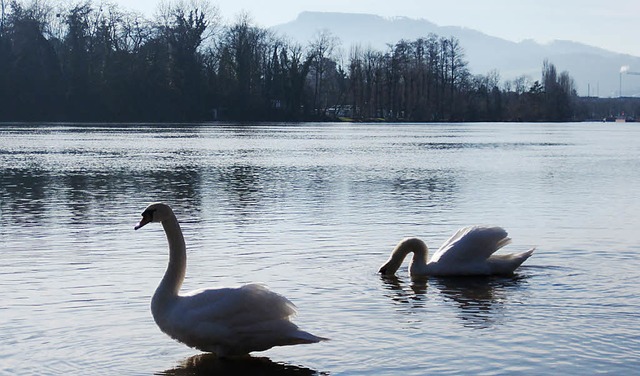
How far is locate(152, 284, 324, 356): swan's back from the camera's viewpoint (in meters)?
8.78

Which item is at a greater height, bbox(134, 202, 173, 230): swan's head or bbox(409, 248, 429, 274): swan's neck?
bbox(134, 202, 173, 230): swan's head

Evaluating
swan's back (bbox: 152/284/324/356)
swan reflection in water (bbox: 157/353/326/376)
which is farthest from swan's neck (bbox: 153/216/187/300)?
swan reflection in water (bbox: 157/353/326/376)

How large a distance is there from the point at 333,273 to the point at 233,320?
523cm

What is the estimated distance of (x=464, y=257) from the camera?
13.8 meters

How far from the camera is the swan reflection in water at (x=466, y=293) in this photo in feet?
37.7

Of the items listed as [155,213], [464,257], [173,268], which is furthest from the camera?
[464,257]

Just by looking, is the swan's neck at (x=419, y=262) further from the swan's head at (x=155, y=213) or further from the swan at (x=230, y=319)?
the swan's head at (x=155, y=213)

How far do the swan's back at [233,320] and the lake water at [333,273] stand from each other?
1.28 ft

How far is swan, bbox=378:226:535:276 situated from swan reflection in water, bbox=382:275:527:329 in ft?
0.40

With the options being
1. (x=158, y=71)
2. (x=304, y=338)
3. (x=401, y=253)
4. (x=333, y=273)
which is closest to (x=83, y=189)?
(x=333, y=273)

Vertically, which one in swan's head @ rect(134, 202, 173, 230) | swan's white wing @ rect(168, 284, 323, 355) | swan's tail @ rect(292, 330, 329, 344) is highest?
swan's head @ rect(134, 202, 173, 230)

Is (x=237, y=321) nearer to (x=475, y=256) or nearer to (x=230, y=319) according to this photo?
(x=230, y=319)

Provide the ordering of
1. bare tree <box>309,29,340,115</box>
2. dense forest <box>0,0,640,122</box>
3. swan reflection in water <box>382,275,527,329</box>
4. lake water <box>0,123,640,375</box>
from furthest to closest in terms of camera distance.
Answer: bare tree <box>309,29,340,115</box>
dense forest <box>0,0,640,122</box>
swan reflection in water <box>382,275,527,329</box>
lake water <box>0,123,640,375</box>

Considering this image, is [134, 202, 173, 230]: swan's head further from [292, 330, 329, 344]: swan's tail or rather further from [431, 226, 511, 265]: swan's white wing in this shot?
[431, 226, 511, 265]: swan's white wing
